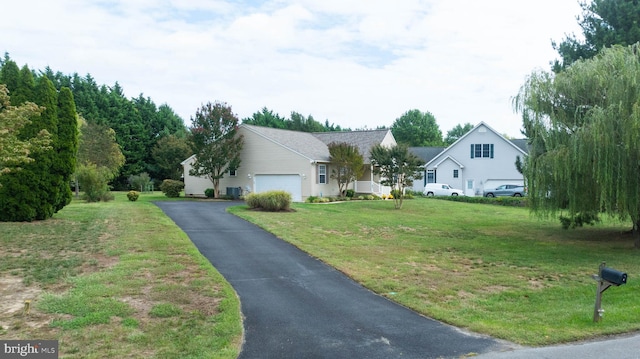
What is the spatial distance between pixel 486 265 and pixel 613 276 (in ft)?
15.8

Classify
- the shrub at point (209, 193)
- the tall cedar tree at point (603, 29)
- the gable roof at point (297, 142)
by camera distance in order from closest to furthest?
the tall cedar tree at point (603, 29) → the gable roof at point (297, 142) → the shrub at point (209, 193)

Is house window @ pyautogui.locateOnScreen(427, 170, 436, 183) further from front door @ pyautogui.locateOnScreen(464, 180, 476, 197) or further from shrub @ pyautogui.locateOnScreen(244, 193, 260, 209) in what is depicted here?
shrub @ pyautogui.locateOnScreen(244, 193, 260, 209)

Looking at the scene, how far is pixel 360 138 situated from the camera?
37125 millimetres

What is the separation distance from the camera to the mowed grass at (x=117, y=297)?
537 cm

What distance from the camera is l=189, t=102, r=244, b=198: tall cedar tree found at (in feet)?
95.9

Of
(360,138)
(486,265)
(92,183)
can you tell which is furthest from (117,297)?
(360,138)

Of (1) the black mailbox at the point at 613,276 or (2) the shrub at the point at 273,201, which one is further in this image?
(2) the shrub at the point at 273,201

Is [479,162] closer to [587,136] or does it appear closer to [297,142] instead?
[297,142]

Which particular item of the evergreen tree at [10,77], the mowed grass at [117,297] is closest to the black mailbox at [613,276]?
the mowed grass at [117,297]

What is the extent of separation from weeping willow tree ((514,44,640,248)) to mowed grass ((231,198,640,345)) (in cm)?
159

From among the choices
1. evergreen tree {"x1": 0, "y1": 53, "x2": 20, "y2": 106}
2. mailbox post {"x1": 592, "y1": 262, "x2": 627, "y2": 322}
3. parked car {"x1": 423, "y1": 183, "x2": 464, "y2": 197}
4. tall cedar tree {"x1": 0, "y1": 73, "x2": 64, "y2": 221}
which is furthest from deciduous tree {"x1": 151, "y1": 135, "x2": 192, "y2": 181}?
mailbox post {"x1": 592, "y1": 262, "x2": 627, "y2": 322}

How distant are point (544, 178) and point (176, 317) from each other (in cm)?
1114

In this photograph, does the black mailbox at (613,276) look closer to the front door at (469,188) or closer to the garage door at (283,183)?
the garage door at (283,183)

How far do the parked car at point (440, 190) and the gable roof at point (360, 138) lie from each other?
585 centimetres
